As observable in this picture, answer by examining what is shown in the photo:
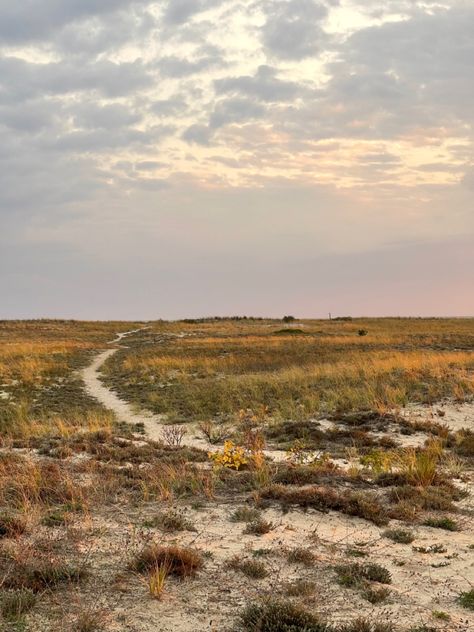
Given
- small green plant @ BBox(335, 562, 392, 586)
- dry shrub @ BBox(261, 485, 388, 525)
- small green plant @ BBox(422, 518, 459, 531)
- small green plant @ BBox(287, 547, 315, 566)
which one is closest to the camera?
small green plant @ BBox(335, 562, 392, 586)

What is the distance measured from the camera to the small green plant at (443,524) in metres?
7.68

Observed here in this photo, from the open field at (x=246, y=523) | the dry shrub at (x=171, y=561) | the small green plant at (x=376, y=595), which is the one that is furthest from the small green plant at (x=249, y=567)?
the small green plant at (x=376, y=595)

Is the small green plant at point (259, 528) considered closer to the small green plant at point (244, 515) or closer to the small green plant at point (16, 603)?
the small green plant at point (244, 515)

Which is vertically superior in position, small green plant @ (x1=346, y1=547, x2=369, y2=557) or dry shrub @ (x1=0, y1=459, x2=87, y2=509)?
dry shrub @ (x1=0, y1=459, x2=87, y2=509)

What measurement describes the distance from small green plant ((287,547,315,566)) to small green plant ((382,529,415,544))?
4.45ft

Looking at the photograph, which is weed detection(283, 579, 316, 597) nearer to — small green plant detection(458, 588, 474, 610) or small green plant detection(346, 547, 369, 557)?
small green plant detection(346, 547, 369, 557)

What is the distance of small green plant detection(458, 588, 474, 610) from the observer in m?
5.39

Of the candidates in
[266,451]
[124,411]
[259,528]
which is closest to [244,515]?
[259,528]

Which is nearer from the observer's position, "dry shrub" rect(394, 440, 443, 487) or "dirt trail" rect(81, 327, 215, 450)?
"dry shrub" rect(394, 440, 443, 487)

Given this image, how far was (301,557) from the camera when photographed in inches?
254

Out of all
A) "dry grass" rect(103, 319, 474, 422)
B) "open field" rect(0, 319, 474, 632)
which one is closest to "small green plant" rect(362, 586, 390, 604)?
"open field" rect(0, 319, 474, 632)

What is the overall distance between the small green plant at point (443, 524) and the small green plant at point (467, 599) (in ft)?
6.87

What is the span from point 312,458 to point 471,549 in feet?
16.5

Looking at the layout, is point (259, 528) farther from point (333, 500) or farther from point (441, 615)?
point (441, 615)
